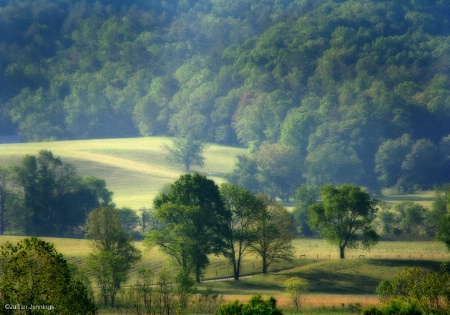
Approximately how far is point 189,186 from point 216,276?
963cm

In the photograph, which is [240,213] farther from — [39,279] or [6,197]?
[39,279]

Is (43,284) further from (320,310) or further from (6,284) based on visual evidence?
(320,310)

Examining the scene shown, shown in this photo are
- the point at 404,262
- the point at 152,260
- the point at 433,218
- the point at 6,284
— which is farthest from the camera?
the point at 433,218

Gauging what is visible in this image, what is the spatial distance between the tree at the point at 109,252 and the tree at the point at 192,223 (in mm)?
4593

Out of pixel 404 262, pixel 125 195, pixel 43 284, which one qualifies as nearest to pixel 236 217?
pixel 404 262

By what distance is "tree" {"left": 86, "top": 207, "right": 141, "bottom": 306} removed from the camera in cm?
8669

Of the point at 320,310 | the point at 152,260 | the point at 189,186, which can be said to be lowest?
the point at 320,310

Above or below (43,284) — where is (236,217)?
above

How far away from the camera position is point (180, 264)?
98.8 meters

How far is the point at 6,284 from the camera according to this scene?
1953 inches

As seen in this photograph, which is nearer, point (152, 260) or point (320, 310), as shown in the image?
point (320, 310)

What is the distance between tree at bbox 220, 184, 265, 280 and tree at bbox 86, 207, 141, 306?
427 inches

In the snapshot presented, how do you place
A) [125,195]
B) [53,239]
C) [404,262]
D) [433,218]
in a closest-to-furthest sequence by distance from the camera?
[404,262] < [53,239] < [433,218] < [125,195]

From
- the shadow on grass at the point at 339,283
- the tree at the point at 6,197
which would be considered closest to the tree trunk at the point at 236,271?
the shadow on grass at the point at 339,283
